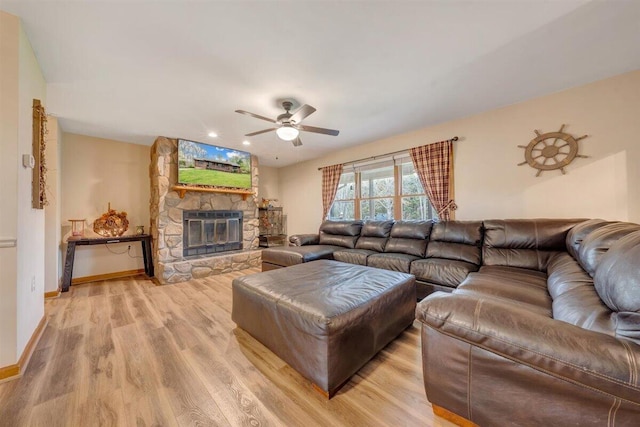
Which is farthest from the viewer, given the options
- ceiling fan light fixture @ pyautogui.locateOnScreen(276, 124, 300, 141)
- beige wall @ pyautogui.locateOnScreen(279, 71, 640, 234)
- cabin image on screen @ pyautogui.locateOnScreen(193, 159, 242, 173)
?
cabin image on screen @ pyautogui.locateOnScreen(193, 159, 242, 173)

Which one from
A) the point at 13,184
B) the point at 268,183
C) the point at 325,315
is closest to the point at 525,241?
the point at 325,315

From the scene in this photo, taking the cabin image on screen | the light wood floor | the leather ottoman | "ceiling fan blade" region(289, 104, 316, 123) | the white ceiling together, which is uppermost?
the white ceiling

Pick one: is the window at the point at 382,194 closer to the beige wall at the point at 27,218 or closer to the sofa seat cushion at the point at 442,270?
the sofa seat cushion at the point at 442,270

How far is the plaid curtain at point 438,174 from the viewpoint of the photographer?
3346 millimetres

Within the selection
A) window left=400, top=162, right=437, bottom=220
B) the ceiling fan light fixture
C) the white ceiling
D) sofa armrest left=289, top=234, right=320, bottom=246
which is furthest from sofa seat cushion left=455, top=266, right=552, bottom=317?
sofa armrest left=289, top=234, right=320, bottom=246

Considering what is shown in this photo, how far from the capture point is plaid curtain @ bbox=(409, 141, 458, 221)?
3.35m

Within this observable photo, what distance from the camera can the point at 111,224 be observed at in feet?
12.3

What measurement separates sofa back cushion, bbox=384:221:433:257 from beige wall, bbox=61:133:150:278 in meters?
4.36

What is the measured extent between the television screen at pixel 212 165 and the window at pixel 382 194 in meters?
2.03

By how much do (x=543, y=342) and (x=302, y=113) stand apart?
7.74 ft

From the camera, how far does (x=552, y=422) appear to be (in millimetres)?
848

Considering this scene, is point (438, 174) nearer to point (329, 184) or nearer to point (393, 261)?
point (393, 261)

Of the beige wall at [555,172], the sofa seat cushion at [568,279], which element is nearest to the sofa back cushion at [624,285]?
the sofa seat cushion at [568,279]

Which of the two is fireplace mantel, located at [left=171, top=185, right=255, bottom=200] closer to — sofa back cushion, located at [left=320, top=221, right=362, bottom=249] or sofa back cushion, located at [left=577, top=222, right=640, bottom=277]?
sofa back cushion, located at [left=320, top=221, right=362, bottom=249]
